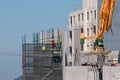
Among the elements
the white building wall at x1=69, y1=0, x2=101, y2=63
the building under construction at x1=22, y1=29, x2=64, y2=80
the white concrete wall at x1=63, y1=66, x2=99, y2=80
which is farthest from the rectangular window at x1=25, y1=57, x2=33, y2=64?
the white building wall at x1=69, y1=0, x2=101, y2=63

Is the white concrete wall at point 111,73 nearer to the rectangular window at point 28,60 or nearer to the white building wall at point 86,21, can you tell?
the rectangular window at point 28,60

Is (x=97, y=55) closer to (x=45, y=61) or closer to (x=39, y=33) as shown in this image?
(x=45, y=61)

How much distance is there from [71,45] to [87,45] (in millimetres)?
5861

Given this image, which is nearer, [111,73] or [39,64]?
[111,73]

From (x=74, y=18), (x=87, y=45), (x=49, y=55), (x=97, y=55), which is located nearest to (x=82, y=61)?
(x=97, y=55)

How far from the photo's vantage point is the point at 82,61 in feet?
182

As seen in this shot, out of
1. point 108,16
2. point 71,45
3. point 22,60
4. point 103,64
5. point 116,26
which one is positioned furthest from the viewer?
point 71,45

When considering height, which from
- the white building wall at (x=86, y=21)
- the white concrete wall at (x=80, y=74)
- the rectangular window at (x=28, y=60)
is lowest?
the white concrete wall at (x=80, y=74)

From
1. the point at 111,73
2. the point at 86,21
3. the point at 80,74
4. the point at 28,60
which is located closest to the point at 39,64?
the point at 28,60

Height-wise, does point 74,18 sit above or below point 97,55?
above

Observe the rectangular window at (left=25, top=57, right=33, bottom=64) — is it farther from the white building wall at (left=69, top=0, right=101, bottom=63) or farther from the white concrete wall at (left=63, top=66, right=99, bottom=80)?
the white building wall at (left=69, top=0, right=101, bottom=63)

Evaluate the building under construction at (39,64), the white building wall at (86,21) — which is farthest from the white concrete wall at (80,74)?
the white building wall at (86,21)

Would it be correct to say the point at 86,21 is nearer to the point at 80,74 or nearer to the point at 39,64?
the point at 39,64

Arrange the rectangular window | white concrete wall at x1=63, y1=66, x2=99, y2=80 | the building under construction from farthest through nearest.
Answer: the rectangular window, the building under construction, white concrete wall at x1=63, y1=66, x2=99, y2=80
